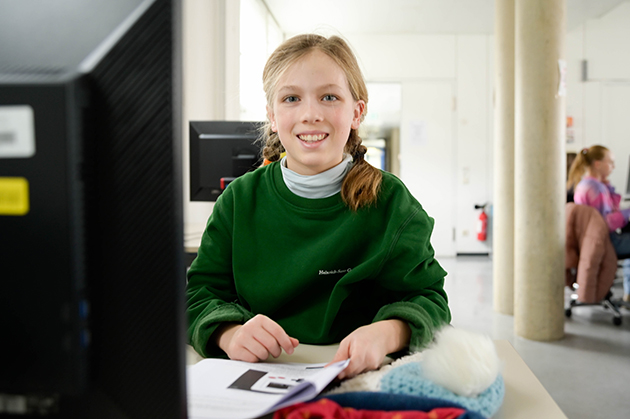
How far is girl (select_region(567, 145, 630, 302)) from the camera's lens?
335 cm

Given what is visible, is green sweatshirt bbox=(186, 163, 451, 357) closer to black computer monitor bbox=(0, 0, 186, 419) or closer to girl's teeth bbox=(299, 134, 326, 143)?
girl's teeth bbox=(299, 134, 326, 143)

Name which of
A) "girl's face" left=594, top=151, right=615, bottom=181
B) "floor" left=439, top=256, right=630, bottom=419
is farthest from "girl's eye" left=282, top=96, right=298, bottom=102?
"girl's face" left=594, top=151, right=615, bottom=181

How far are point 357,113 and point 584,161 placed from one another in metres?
3.32

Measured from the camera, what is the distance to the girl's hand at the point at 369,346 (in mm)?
604

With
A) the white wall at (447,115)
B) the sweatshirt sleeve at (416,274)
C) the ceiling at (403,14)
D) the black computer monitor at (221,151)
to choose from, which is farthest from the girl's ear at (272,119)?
the white wall at (447,115)

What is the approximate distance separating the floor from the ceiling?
320 cm

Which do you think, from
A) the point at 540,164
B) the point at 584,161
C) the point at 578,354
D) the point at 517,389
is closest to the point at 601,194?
the point at 584,161

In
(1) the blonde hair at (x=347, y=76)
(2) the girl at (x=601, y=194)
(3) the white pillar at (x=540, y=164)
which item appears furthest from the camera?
(2) the girl at (x=601, y=194)

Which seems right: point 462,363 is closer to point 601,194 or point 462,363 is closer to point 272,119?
point 272,119

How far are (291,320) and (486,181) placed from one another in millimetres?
5746

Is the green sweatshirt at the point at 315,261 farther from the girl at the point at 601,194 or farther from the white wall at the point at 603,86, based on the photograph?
the white wall at the point at 603,86

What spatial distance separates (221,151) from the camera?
208 centimetres

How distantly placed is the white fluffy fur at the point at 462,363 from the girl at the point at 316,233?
277mm

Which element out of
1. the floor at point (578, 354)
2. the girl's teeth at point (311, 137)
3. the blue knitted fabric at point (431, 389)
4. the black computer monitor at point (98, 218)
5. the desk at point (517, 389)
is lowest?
the floor at point (578, 354)
